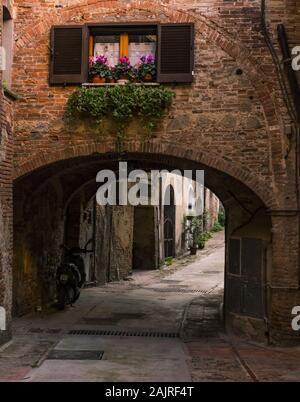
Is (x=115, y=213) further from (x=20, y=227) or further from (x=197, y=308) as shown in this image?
(x=20, y=227)

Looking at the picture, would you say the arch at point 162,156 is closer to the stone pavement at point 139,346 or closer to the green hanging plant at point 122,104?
the green hanging plant at point 122,104

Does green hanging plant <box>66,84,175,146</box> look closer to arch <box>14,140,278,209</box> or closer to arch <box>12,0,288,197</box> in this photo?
arch <box>14,140,278,209</box>

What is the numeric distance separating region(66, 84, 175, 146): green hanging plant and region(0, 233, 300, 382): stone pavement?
3.74 metres

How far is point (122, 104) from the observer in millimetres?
10070

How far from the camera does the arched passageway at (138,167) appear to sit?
1058cm

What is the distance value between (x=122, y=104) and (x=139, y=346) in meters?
4.32

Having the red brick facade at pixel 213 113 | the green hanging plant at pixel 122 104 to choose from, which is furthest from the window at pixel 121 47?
the green hanging plant at pixel 122 104

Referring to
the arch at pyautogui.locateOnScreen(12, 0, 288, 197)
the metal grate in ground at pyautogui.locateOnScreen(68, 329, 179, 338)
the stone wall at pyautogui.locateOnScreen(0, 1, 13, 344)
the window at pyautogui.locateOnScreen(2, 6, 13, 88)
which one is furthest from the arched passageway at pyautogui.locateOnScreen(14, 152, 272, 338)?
the window at pyautogui.locateOnScreen(2, 6, 13, 88)

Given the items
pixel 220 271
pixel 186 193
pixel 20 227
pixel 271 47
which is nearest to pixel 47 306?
pixel 20 227

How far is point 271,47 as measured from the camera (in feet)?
32.3

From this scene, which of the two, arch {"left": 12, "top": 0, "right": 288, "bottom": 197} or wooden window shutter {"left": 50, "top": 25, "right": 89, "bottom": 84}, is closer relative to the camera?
arch {"left": 12, "top": 0, "right": 288, "bottom": 197}

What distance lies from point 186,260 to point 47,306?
45.8 feet

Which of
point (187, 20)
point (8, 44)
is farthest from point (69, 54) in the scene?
point (187, 20)

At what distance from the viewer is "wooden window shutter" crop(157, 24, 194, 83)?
10078 mm
